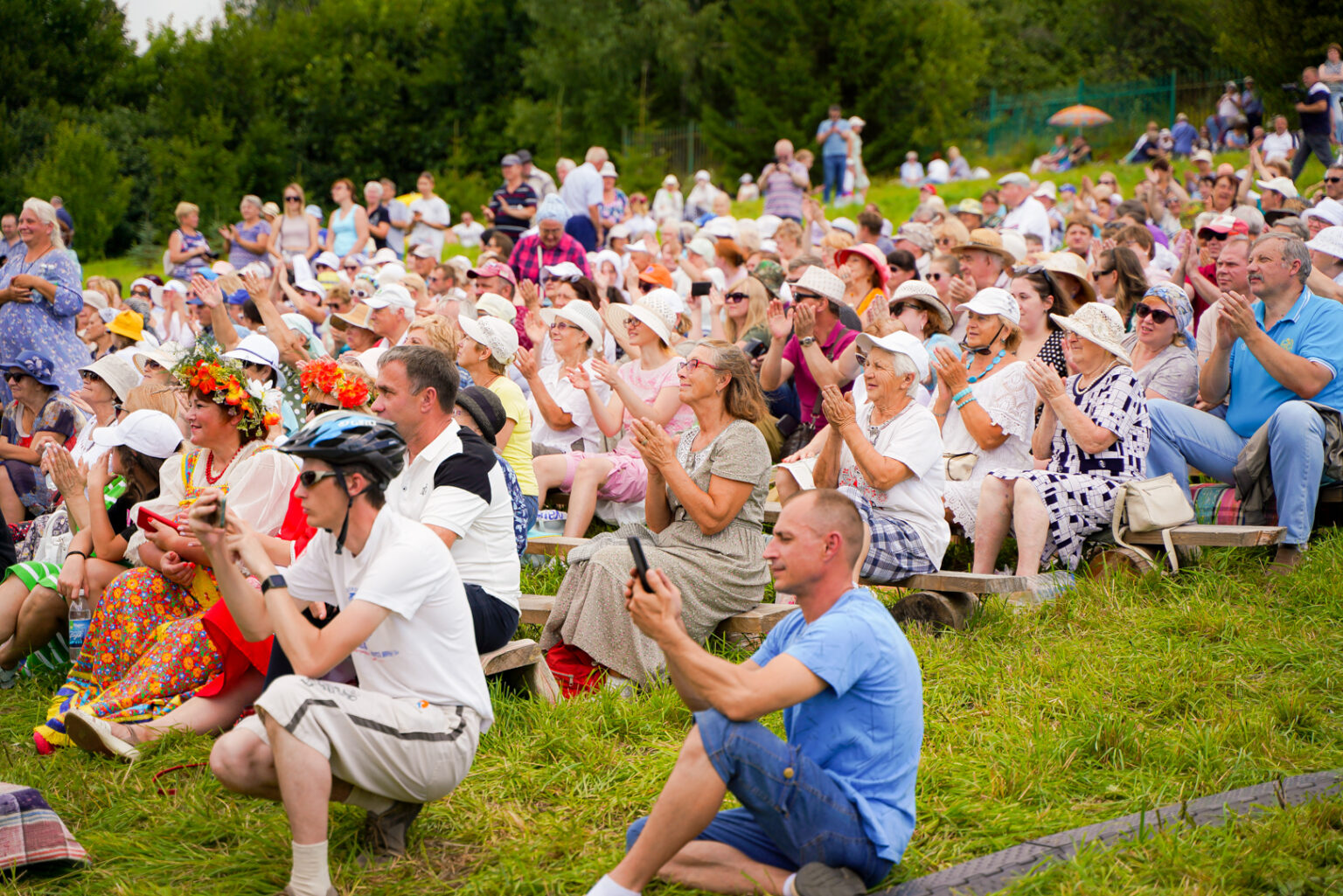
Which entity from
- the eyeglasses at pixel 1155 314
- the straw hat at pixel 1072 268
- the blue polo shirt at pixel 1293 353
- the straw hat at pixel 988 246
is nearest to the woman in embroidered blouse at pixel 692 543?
the eyeglasses at pixel 1155 314

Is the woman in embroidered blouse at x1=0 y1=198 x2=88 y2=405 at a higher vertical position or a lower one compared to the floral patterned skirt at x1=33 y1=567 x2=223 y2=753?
higher

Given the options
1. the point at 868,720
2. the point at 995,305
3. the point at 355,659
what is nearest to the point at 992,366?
the point at 995,305

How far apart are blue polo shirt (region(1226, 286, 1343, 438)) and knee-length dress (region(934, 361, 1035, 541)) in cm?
111

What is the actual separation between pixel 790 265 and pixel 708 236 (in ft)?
8.47

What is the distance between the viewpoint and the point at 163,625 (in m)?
5.19

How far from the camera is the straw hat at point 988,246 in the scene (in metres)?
8.31

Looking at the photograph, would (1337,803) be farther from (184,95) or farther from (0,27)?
(0,27)

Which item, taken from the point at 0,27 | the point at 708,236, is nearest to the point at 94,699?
the point at 708,236

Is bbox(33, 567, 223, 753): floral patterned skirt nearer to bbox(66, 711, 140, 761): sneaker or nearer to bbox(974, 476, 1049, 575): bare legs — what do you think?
bbox(66, 711, 140, 761): sneaker

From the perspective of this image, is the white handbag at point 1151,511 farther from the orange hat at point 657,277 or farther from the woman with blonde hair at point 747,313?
the orange hat at point 657,277

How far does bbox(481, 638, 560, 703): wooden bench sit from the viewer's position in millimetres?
4789

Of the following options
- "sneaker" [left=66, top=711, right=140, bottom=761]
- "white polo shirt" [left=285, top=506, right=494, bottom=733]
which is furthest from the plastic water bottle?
"white polo shirt" [left=285, top=506, right=494, bottom=733]

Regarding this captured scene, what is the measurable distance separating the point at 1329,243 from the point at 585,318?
4.51 m

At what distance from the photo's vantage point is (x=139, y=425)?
5602 millimetres
